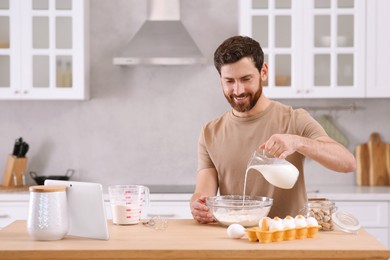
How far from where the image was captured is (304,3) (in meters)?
4.59

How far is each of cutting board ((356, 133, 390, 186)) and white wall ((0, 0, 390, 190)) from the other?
0.26 ft

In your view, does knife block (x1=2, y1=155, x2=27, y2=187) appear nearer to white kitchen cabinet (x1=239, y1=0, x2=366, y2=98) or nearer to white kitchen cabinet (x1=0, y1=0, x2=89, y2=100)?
white kitchen cabinet (x1=0, y1=0, x2=89, y2=100)

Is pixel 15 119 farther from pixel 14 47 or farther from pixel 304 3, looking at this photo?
pixel 304 3

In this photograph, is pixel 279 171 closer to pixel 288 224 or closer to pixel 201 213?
pixel 288 224

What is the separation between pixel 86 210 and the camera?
238cm

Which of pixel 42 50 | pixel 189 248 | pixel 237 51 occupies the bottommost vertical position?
pixel 189 248

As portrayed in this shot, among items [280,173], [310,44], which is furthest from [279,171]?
[310,44]

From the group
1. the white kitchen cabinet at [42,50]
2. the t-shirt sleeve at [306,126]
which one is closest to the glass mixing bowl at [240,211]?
the t-shirt sleeve at [306,126]

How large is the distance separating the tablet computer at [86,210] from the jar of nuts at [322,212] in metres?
0.76

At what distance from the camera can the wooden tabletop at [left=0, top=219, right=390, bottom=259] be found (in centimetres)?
213

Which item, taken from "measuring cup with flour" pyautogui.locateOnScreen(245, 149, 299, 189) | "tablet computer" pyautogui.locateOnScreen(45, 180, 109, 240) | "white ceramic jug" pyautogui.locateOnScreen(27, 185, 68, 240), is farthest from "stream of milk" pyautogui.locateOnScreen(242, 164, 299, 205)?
"white ceramic jug" pyautogui.locateOnScreen(27, 185, 68, 240)

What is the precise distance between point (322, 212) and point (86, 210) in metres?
0.87

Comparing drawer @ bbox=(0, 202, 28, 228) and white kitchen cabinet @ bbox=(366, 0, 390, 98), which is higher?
white kitchen cabinet @ bbox=(366, 0, 390, 98)

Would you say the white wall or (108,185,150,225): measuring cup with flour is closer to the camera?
(108,185,150,225): measuring cup with flour
